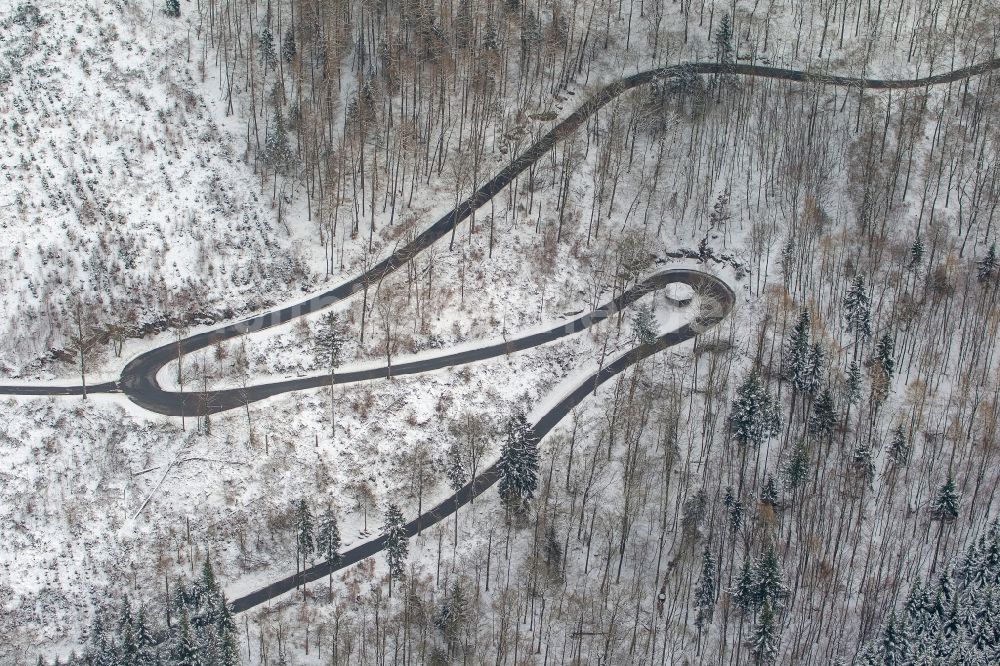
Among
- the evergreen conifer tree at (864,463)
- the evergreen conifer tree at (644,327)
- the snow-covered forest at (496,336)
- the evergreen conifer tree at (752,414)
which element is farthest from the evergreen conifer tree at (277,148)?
the evergreen conifer tree at (864,463)

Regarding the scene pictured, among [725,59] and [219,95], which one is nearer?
[219,95]

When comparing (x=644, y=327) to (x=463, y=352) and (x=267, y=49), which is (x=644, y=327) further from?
(x=267, y=49)

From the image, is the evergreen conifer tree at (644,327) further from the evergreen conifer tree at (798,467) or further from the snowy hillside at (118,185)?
the snowy hillside at (118,185)

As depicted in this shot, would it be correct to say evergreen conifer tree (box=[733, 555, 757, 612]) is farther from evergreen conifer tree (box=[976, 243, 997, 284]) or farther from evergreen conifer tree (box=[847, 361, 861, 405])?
evergreen conifer tree (box=[976, 243, 997, 284])

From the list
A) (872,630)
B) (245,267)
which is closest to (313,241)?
(245,267)

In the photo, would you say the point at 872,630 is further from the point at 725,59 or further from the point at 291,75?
the point at 291,75

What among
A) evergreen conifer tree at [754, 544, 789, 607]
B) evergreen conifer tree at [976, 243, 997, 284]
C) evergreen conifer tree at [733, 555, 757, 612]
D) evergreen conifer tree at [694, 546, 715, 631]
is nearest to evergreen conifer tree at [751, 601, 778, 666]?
evergreen conifer tree at [754, 544, 789, 607]

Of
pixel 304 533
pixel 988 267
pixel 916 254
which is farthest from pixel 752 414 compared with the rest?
pixel 304 533
